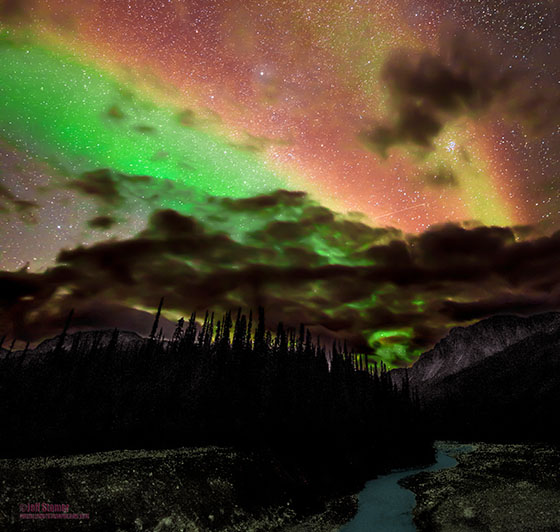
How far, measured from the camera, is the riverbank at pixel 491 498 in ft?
101

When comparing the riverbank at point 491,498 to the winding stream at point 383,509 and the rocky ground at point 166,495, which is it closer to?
the winding stream at point 383,509

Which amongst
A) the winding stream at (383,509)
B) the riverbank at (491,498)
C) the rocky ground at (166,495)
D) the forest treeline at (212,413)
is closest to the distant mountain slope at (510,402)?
the forest treeline at (212,413)

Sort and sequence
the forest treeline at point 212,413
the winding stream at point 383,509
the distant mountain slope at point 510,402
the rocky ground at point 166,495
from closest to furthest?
the rocky ground at point 166,495 < the winding stream at point 383,509 < the forest treeline at point 212,413 < the distant mountain slope at point 510,402

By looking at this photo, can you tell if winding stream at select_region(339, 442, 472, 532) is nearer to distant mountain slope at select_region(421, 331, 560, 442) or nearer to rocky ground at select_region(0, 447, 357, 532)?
rocky ground at select_region(0, 447, 357, 532)

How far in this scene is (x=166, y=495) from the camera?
25562mm

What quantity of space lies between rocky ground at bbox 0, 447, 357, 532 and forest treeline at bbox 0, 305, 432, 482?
13.1 meters

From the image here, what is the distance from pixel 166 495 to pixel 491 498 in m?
39.9

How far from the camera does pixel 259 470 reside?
3675cm

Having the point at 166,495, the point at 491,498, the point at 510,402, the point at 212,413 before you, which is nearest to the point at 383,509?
the point at 491,498

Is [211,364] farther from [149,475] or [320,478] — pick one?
[149,475]

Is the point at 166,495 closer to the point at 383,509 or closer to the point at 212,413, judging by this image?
the point at 383,509

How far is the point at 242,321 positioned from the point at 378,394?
6207 cm

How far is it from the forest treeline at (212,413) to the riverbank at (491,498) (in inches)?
594

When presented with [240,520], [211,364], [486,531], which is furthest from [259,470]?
[211,364]
